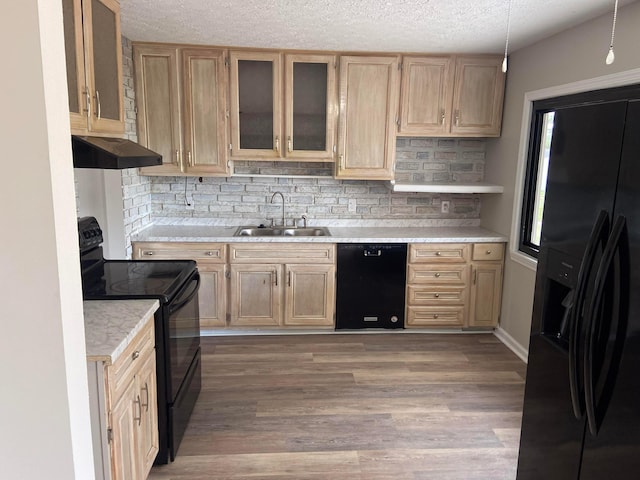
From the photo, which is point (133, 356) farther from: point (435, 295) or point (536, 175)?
point (536, 175)

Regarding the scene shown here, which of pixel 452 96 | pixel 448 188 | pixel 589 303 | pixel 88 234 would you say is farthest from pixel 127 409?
pixel 452 96

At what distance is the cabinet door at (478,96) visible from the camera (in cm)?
382

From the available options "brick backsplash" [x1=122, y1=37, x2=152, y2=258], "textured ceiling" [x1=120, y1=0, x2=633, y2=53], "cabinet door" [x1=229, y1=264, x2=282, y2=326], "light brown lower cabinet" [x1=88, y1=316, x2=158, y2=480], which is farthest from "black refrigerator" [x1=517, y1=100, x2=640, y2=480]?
"brick backsplash" [x1=122, y1=37, x2=152, y2=258]

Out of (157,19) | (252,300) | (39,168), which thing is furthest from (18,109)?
(252,300)

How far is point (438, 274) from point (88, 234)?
8.92 feet

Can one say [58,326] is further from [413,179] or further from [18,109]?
[413,179]

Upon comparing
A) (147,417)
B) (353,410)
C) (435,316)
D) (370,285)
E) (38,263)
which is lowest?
(353,410)

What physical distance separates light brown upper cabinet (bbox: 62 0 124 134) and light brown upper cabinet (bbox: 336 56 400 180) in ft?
6.36

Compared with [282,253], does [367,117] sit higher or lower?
higher

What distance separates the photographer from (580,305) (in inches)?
56.4

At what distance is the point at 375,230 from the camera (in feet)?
13.6

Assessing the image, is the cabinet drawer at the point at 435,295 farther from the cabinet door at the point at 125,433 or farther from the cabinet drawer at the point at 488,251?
the cabinet door at the point at 125,433

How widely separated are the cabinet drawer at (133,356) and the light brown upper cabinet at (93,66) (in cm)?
91

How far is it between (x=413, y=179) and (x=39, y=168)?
3.65 m
